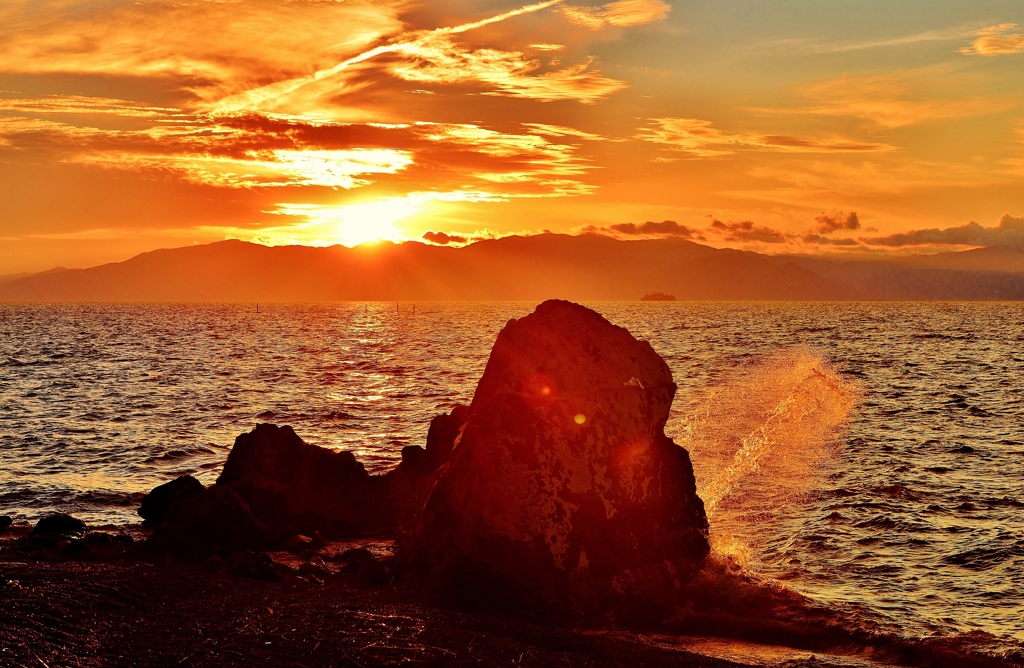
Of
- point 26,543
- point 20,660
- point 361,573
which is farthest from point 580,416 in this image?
point 26,543

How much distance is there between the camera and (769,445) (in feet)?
100

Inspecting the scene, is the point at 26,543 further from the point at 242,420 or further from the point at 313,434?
the point at 242,420

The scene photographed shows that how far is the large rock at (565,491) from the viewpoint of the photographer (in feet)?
45.0

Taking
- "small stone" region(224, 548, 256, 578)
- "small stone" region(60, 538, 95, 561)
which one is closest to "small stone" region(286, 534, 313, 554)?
"small stone" region(224, 548, 256, 578)

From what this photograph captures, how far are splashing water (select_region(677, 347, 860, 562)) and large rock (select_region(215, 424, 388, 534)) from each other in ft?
26.4

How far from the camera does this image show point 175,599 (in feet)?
41.4

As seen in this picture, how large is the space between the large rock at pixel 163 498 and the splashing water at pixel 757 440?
1185 cm

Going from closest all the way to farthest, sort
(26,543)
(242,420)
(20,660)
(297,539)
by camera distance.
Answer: (20,660) < (26,543) < (297,539) < (242,420)

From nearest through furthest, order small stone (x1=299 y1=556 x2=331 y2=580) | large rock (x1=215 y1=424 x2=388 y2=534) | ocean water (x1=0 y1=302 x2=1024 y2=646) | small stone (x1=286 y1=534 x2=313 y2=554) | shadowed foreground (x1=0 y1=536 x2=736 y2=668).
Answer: shadowed foreground (x1=0 y1=536 x2=736 y2=668) → small stone (x1=299 y1=556 x2=331 y2=580) → small stone (x1=286 y1=534 x2=313 y2=554) → ocean water (x1=0 y1=302 x2=1024 y2=646) → large rock (x1=215 y1=424 x2=388 y2=534)

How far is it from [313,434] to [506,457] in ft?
66.9

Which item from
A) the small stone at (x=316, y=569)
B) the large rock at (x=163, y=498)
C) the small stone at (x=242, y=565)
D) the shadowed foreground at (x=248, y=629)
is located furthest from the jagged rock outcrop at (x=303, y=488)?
the shadowed foreground at (x=248, y=629)

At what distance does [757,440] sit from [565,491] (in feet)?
60.8

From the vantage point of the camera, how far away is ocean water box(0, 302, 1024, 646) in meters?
17.4

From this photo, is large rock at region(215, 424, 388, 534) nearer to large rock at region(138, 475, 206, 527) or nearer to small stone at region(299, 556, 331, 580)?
large rock at region(138, 475, 206, 527)
